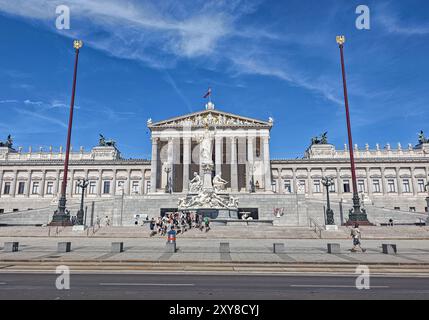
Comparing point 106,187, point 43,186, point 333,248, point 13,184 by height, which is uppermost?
point 13,184

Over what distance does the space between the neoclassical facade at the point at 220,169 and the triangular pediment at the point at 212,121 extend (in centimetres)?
23

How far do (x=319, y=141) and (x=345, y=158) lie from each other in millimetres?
12104

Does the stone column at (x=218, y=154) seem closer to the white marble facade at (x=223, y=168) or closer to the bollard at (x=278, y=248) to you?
the white marble facade at (x=223, y=168)

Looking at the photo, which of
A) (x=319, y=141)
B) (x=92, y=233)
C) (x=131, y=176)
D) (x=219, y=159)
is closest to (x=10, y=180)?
(x=131, y=176)

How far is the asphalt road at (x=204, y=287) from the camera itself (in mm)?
9070

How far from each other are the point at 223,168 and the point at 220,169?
3.65 meters

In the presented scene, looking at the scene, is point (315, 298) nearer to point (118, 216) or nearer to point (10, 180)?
point (118, 216)

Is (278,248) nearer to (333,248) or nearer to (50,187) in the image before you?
(333,248)

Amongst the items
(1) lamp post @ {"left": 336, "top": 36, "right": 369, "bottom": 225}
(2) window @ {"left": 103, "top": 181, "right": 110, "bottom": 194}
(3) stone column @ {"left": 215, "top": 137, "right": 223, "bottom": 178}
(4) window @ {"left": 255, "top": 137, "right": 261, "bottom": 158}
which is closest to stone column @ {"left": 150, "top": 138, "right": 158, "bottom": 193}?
(3) stone column @ {"left": 215, "top": 137, "right": 223, "bottom": 178}

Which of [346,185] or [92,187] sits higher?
[346,185]

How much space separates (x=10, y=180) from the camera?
8438 cm

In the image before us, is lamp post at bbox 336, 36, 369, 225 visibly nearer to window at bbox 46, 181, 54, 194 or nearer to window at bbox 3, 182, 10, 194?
window at bbox 46, 181, 54, 194

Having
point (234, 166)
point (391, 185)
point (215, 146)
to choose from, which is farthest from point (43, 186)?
point (391, 185)

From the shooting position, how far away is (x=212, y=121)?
252ft
